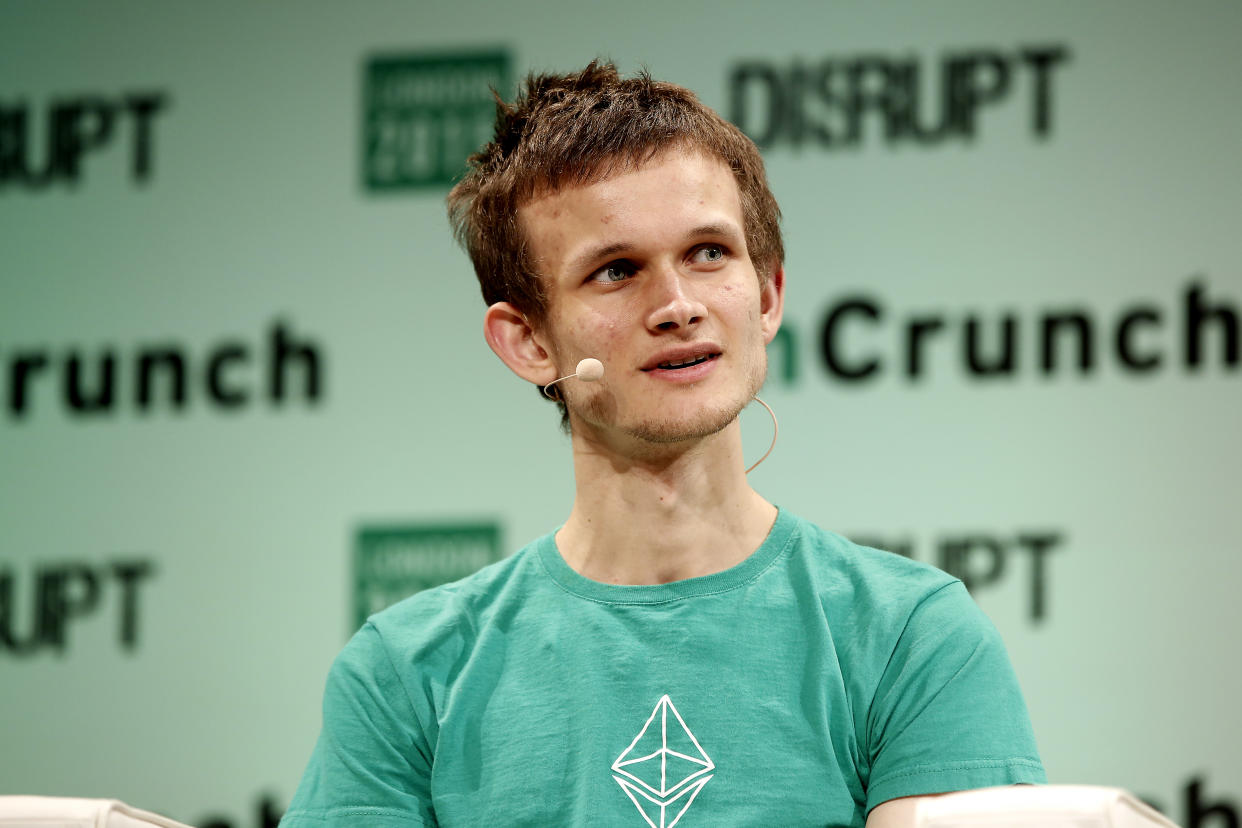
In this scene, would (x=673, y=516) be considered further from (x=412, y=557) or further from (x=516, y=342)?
(x=412, y=557)

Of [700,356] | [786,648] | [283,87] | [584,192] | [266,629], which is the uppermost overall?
[283,87]

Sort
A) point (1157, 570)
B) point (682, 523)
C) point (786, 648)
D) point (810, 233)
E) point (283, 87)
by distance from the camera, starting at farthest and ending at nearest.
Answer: point (283, 87) < point (810, 233) < point (1157, 570) < point (682, 523) < point (786, 648)

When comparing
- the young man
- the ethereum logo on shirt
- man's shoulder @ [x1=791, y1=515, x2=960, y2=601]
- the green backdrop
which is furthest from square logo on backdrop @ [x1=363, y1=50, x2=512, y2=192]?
the ethereum logo on shirt

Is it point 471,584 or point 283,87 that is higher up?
point 283,87

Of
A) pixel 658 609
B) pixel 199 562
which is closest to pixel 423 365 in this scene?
pixel 199 562

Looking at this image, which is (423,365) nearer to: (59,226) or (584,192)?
(59,226)

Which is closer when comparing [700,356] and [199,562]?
[700,356]

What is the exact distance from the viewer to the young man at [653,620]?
1625 mm

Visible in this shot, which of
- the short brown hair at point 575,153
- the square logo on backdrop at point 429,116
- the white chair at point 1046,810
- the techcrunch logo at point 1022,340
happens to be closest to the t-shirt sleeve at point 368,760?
the short brown hair at point 575,153

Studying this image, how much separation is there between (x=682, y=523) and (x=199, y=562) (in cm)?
179

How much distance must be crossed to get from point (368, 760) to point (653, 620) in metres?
0.41

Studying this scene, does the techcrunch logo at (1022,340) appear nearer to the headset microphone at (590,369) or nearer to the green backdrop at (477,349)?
the green backdrop at (477,349)

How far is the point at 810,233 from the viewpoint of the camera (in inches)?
122

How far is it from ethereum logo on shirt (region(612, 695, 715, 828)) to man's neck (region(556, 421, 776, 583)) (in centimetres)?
22
